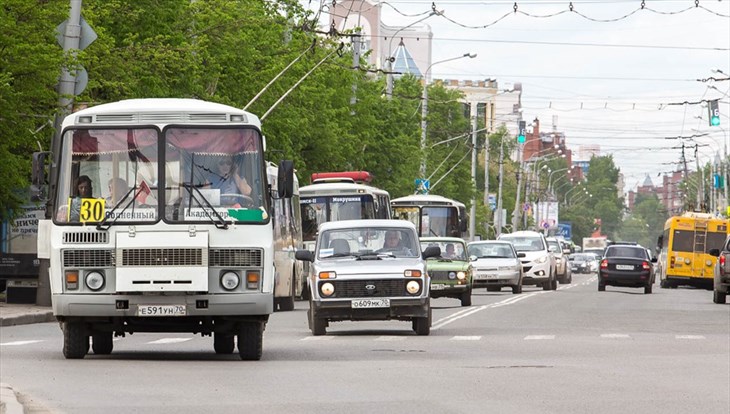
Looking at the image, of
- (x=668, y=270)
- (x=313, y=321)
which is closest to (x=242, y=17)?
(x=668, y=270)

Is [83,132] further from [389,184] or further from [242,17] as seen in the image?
[389,184]

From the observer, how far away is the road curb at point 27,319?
98.3 ft

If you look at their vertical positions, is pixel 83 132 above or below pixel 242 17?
below

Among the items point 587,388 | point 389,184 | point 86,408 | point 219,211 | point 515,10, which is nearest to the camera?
point 86,408

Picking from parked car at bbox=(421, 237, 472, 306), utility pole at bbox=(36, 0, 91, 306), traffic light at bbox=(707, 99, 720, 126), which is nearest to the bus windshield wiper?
utility pole at bbox=(36, 0, 91, 306)

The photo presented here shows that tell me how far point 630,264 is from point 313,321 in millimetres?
32284

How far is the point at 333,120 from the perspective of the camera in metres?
65.7

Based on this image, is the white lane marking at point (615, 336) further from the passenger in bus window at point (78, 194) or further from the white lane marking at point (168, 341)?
the passenger in bus window at point (78, 194)

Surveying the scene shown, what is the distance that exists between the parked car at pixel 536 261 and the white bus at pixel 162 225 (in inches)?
1552

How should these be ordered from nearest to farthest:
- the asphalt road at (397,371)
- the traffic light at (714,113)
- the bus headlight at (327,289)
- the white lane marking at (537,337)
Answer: the asphalt road at (397,371), the bus headlight at (327,289), the white lane marking at (537,337), the traffic light at (714,113)

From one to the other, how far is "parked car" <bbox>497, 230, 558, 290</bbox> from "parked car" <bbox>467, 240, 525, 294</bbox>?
6.63 m

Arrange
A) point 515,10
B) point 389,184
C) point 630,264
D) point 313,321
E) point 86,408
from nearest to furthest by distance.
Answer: point 86,408 → point 313,321 → point 515,10 → point 630,264 → point 389,184

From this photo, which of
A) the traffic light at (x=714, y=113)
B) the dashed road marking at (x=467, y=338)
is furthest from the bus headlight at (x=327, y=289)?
the traffic light at (x=714, y=113)

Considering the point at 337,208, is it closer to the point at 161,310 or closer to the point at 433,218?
the point at 433,218
